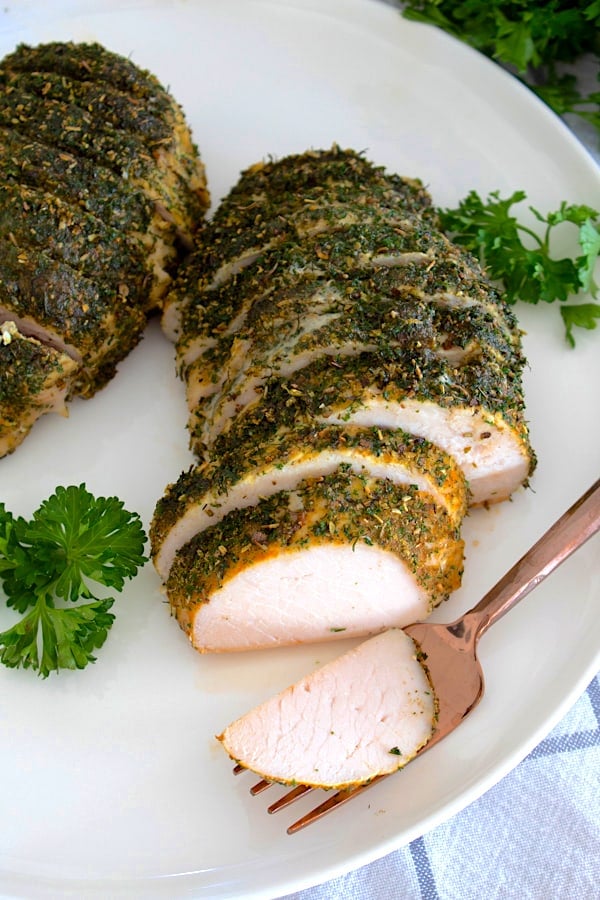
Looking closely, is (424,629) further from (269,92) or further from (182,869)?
(269,92)

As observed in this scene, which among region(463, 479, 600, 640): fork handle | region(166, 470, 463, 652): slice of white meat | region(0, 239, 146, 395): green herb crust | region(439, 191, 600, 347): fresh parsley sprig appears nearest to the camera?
region(166, 470, 463, 652): slice of white meat

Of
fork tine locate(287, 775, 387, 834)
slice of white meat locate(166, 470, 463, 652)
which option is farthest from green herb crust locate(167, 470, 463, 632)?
fork tine locate(287, 775, 387, 834)

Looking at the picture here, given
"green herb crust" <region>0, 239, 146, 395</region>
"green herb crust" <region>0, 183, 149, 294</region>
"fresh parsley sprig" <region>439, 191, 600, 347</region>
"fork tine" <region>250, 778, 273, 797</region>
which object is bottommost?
"fork tine" <region>250, 778, 273, 797</region>

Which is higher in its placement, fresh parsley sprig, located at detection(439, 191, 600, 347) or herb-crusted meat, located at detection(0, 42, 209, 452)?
fresh parsley sprig, located at detection(439, 191, 600, 347)

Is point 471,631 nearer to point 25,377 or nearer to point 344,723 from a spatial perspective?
point 344,723

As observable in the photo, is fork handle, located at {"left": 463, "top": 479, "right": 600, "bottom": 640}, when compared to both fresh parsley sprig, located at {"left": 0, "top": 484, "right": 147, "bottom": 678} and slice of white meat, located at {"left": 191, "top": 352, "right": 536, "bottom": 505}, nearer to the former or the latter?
slice of white meat, located at {"left": 191, "top": 352, "right": 536, "bottom": 505}

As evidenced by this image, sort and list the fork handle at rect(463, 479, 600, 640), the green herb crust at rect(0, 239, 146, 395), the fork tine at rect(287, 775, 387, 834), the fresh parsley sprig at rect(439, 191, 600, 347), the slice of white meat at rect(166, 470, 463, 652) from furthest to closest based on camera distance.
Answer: the fresh parsley sprig at rect(439, 191, 600, 347)
the green herb crust at rect(0, 239, 146, 395)
the fork handle at rect(463, 479, 600, 640)
the slice of white meat at rect(166, 470, 463, 652)
the fork tine at rect(287, 775, 387, 834)
